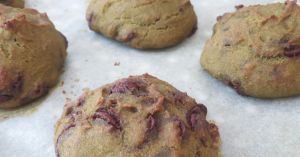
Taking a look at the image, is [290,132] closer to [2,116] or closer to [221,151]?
[221,151]

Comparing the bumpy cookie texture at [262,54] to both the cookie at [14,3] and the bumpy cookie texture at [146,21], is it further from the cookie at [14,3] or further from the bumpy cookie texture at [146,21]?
the cookie at [14,3]

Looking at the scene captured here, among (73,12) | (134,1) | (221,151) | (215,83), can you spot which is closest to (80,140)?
(221,151)

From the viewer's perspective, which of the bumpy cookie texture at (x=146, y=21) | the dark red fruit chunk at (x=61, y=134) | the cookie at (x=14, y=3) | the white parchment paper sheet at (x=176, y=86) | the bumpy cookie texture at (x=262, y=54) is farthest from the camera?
the cookie at (x=14, y=3)

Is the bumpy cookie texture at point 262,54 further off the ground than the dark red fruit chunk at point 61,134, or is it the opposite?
the bumpy cookie texture at point 262,54

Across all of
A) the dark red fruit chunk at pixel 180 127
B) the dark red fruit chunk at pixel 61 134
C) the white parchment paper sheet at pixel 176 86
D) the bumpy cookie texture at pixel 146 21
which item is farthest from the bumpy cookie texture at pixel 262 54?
the dark red fruit chunk at pixel 61 134

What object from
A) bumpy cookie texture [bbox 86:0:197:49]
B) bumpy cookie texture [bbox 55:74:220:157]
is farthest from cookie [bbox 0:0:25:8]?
bumpy cookie texture [bbox 55:74:220:157]
